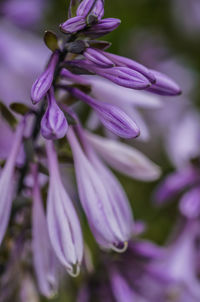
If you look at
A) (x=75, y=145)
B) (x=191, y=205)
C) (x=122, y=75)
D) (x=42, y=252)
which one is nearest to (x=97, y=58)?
(x=122, y=75)

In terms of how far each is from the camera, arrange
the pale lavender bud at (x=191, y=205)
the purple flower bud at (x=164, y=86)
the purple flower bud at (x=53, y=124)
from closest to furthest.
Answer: the purple flower bud at (x=53, y=124)
the purple flower bud at (x=164, y=86)
the pale lavender bud at (x=191, y=205)

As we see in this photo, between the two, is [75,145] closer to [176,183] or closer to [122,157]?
[122,157]

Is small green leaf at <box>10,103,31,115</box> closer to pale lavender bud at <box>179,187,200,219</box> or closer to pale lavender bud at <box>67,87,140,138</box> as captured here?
pale lavender bud at <box>67,87,140,138</box>

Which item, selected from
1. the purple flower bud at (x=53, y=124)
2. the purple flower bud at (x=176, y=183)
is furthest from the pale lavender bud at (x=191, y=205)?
the purple flower bud at (x=53, y=124)

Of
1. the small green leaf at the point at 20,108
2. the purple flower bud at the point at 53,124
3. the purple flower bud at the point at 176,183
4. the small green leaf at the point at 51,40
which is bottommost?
the purple flower bud at the point at 176,183

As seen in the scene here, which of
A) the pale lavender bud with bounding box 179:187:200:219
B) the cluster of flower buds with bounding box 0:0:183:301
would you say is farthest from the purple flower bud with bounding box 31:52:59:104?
the pale lavender bud with bounding box 179:187:200:219

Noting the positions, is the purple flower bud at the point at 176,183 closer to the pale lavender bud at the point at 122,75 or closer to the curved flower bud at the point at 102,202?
the curved flower bud at the point at 102,202

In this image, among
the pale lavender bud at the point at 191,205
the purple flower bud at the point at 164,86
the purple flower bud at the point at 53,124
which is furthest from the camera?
the pale lavender bud at the point at 191,205
